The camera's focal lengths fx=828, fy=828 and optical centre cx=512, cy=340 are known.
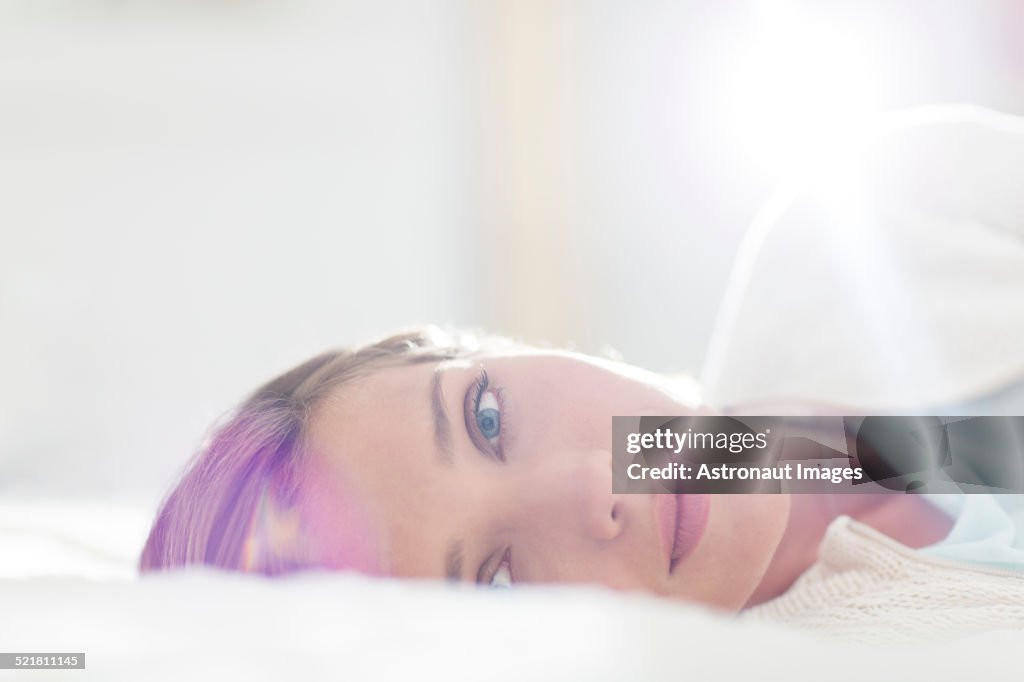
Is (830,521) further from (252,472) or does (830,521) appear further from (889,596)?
(252,472)

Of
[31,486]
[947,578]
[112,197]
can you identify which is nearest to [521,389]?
[947,578]

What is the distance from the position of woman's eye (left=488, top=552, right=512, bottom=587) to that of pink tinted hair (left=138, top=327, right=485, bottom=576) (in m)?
0.14

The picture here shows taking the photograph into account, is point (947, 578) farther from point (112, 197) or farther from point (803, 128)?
point (112, 197)

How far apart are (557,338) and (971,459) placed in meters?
1.33

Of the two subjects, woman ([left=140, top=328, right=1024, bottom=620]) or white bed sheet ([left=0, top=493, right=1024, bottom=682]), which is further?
woman ([left=140, top=328, right=1024, bottom=620])

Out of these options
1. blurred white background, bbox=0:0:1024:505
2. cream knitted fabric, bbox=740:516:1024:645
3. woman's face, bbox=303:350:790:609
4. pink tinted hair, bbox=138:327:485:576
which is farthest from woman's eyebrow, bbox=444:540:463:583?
blurred white background, bbox=0:0:1024:505

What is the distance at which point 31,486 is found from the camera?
59.1 inches

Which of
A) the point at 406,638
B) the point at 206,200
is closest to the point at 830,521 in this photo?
the point at 406,638

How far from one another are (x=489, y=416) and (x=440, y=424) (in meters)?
0.05

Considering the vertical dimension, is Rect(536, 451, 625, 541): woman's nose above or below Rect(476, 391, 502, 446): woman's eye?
below

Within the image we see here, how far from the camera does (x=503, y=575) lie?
65 cm

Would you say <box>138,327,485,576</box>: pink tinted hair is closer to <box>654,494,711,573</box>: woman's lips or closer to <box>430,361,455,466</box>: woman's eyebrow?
<box>430,361,455,466</box>: woman's eyebrow

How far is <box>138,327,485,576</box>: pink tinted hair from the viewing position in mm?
691

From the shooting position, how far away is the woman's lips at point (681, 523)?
656mm
